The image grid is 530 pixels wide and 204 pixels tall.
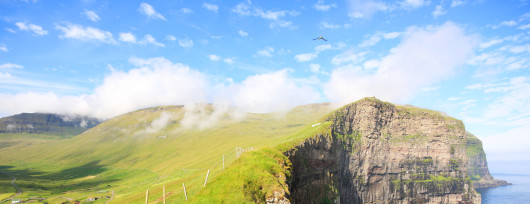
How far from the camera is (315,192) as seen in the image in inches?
2746

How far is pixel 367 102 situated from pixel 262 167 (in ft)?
419

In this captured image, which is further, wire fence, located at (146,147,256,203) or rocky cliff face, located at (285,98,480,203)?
rocky cliff face, located at (285,98,480,203)

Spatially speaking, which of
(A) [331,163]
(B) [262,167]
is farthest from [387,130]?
(B) [262,167]

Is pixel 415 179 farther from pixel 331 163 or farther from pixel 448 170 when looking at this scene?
pixel 331 163

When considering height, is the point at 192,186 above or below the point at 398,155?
above

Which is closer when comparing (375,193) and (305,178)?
(305,178)

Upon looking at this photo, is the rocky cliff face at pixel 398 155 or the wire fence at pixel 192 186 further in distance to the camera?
the rocky cliff face at pixel 398 155

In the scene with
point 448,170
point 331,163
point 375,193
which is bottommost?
point 375,193

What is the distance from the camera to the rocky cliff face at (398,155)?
13962 centimetres

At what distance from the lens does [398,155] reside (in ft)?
504

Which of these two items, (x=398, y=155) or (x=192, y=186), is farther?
(x=398, y=155)

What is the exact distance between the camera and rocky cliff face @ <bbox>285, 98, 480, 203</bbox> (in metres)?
140

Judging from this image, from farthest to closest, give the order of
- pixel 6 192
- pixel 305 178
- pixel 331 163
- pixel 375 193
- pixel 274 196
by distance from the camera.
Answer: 1. pixel 6 192
2. pixel 375 193
3. pixel 331 163
4. pixel 305 178
5. pixel 274 196

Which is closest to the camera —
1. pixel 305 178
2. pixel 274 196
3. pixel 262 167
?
pixel 274 196
